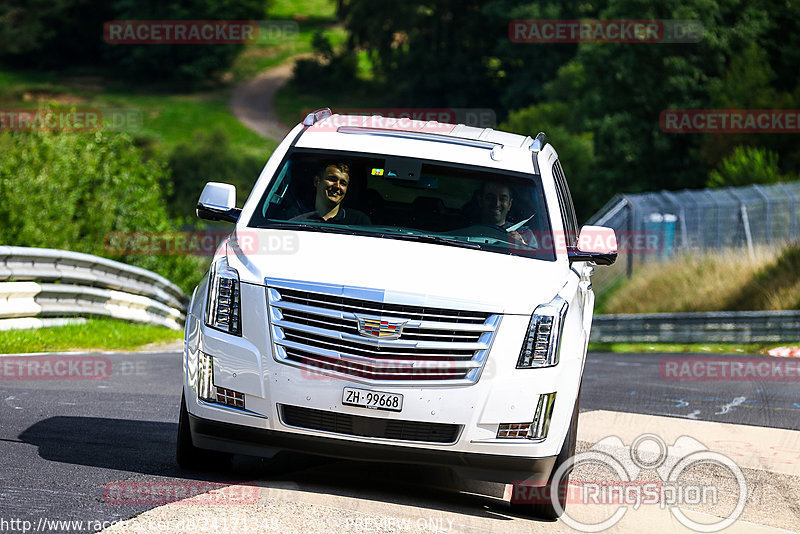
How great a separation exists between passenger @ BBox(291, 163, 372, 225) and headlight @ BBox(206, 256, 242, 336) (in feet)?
2.86

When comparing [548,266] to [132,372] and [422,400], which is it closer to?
[422,400]

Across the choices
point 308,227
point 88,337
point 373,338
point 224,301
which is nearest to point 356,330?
point 373,338

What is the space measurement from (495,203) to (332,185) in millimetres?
1038

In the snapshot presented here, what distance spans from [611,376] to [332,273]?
11181 mm

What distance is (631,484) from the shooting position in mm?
8625

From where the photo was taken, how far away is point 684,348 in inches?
1023

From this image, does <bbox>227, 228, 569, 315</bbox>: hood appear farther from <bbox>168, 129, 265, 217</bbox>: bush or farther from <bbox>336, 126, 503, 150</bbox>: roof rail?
<bbox>168, 129, 265, 217</bbox>: bush

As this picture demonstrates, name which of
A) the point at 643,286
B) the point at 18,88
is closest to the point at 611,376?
the point at 643,286

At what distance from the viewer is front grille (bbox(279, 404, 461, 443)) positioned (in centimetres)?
680

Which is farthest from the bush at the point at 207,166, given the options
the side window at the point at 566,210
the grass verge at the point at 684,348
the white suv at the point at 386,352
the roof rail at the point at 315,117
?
the white suv at the point at 386,352

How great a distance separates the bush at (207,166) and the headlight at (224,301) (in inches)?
2926

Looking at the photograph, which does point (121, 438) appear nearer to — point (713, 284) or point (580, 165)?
point (713, 284)

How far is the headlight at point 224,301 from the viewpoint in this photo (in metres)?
6.96

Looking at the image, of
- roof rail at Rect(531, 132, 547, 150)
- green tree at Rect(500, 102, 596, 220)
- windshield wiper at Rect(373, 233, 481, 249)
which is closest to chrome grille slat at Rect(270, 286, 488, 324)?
windshield wiper at Rect(373, 233, 481, 249)
